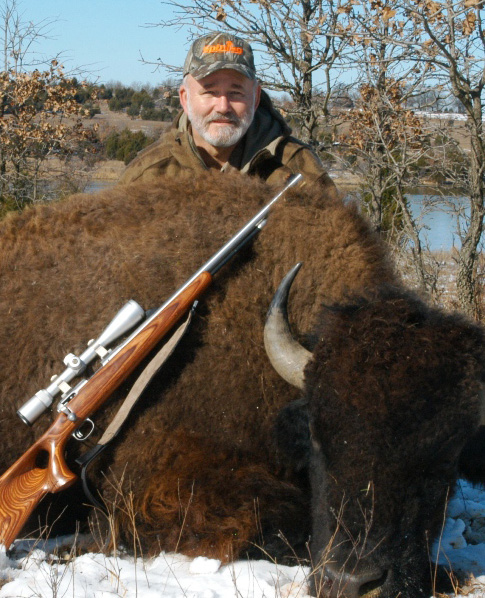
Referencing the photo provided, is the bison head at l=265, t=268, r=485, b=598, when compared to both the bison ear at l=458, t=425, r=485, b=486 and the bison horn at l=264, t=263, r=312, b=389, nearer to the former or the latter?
the bison horn at l=264, t=263, r=312, b=389

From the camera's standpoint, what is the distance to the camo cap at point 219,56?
5.41m

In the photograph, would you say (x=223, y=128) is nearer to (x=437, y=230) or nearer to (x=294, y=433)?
(x=294, y=433)

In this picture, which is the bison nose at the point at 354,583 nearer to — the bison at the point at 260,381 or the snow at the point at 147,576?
the bison at the point at 260,381

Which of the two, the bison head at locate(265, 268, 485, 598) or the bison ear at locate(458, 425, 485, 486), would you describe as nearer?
the bison head at locate(265, 268, 485, 598)

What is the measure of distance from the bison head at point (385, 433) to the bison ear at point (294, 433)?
0.47ft

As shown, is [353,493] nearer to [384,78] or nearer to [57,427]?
[57,427]

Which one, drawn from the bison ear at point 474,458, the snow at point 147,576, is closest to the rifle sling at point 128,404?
the snow at point 147,576

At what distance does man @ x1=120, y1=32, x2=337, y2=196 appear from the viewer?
17.9ft

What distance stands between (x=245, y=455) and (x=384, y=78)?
869cm

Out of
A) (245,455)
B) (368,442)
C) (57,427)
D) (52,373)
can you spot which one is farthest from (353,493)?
(52,373)

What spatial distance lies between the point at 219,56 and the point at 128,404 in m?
2.85

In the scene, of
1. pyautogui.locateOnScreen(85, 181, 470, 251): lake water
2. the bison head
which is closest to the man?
the bison head

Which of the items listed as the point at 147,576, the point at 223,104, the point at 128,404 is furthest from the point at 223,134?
the point at 147,576

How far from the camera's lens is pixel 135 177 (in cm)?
571
